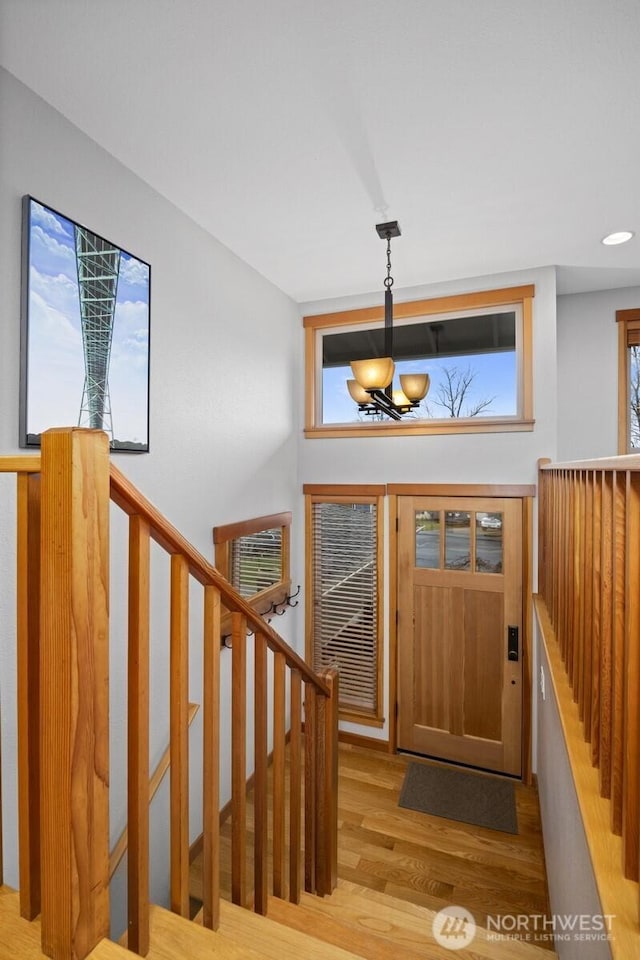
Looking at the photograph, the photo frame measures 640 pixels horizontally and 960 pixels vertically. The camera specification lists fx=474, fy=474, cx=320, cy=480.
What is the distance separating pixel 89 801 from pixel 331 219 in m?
2.65

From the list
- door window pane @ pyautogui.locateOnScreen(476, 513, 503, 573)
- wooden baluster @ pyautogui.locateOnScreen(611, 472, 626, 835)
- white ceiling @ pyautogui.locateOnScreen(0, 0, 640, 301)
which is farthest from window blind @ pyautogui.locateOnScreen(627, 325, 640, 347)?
wooden baluster @ pyautogui.locateOnScreen(611, 472, 626, 835)

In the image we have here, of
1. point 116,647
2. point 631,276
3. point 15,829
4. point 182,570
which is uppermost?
point 631,276

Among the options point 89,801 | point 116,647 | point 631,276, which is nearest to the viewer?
point 89,801

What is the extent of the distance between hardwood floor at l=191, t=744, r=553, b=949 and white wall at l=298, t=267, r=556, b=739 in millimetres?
739

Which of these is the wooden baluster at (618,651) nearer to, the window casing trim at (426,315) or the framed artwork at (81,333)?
the framed artwork at (81,333)

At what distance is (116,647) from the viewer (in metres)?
1.99

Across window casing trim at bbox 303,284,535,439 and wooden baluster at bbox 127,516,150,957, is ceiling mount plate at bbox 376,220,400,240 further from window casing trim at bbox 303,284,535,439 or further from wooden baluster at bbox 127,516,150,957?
wooden baluster at bbox 127,516,150,957

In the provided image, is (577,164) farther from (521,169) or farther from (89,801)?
(89,801)

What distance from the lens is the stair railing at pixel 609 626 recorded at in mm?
843

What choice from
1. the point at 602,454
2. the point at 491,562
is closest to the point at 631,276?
the point at 602,454

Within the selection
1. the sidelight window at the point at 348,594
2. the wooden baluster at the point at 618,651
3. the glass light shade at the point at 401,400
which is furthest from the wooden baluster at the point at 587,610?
the sidelight window at the point at 348,594

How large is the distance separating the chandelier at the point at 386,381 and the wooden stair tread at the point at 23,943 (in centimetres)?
204

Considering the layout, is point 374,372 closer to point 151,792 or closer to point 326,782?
point 326,782

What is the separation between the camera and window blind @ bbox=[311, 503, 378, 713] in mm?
3672
